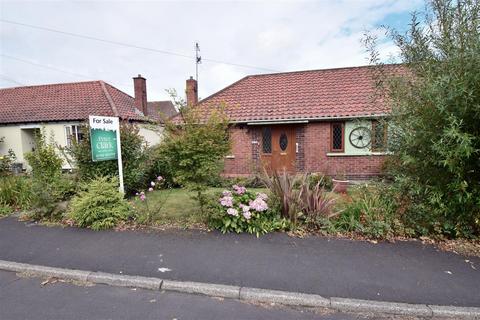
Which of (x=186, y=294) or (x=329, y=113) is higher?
(x=329, y=113)

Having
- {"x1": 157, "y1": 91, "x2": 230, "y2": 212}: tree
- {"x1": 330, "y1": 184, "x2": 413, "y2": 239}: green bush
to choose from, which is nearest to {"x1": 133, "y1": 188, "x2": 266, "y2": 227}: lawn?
{"x1": 157, "y1": 91, "x2": 230, "y2": 212}: tree

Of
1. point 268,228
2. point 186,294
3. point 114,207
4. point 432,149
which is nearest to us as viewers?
point 186,294

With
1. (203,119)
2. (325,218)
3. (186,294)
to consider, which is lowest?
(186,294)

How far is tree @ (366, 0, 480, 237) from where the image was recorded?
12.1 ft

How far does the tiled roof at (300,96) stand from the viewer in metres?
10.8

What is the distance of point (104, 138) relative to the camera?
231 inches

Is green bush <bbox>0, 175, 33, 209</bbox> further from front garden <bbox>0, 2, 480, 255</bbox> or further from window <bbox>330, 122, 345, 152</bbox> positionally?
window <bbox>330, 122, 345, 152</bbox>

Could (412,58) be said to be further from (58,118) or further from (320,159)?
(58,118)

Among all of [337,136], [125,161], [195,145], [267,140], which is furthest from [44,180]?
[337,136]

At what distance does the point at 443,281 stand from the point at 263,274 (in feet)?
7.06

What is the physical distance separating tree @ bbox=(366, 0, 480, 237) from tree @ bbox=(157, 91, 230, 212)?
121 inches

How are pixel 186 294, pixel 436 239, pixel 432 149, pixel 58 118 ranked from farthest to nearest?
1. pixel 58 118
2. pixel 436 239
3. pixel 432 149
4. pixel 186 294

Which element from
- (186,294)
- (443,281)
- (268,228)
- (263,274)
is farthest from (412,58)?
(186,294)

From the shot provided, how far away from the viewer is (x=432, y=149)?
3.94 meters
